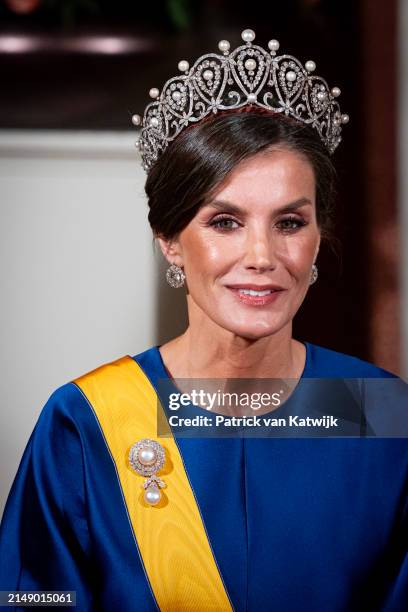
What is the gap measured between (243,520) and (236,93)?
479 millimetres

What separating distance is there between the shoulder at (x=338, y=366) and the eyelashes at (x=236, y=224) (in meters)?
0.18

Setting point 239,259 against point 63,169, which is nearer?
point 239,259

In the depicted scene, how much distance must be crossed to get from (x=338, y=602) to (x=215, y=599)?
0.14 meters

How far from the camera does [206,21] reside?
112 cm

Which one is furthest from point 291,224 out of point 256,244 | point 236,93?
point 236,93

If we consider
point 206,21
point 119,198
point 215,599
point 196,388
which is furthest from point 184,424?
point 206,21

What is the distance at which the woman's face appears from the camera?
3.06ft

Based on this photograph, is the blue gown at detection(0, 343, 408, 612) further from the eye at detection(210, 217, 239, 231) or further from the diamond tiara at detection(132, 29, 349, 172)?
the diamond tiara at detection(132, 29, 349, 172)

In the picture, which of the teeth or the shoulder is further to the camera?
the shoulder

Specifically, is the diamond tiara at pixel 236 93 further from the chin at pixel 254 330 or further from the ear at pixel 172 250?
the chin at pixel 254 330

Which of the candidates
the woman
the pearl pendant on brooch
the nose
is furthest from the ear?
the pearl pendant on brooch

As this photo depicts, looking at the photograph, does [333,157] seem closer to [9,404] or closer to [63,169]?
[63,169]

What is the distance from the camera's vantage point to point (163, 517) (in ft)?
3.17

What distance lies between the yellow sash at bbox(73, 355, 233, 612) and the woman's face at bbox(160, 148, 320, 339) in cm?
14
